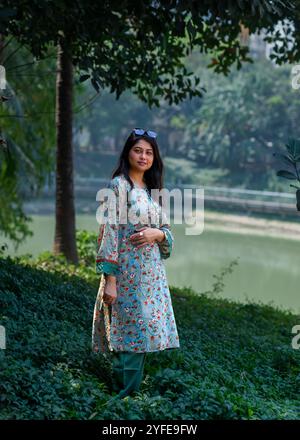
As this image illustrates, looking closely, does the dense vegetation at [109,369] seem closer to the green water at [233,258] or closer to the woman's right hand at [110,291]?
the woman's right hand at [110,291]

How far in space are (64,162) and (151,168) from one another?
14.7ft

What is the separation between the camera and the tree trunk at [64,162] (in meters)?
7.75

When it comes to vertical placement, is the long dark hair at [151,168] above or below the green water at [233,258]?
above

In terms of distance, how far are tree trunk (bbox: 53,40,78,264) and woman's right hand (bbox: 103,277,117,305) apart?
4.69 m

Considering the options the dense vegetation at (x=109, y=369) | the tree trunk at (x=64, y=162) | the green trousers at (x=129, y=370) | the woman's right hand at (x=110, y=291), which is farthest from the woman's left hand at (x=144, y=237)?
the tree trunk at (x=64, y=162)

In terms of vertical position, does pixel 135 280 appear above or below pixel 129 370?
above

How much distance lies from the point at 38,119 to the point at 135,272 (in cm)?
730

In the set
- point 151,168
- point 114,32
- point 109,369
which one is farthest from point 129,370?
point 114,32

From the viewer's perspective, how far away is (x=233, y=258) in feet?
68.2

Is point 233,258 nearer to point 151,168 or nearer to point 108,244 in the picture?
point 151,168

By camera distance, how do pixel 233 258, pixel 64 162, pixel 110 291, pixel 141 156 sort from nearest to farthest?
pixel 110 291 → pixel 141 156 → pixel 64 162 → pixel 233 258

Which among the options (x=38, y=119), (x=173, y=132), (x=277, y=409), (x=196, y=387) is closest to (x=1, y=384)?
(x=196, y=387)

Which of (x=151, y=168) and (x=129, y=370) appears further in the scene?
(x=151, y=168)

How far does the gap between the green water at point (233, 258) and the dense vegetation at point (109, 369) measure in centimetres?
647
